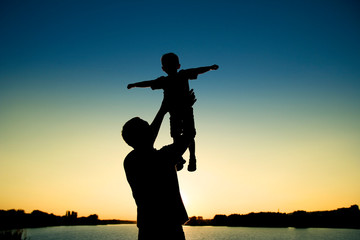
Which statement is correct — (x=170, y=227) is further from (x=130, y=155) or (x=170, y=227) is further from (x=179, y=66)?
(x=179, y=66)

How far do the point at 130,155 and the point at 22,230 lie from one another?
25.9 meters

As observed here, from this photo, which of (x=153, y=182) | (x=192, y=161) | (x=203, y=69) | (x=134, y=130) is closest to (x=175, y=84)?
(x=203, y=69)

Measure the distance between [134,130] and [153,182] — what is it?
522 mm

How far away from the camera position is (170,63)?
429cm

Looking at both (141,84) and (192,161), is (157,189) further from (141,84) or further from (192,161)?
(192,161)

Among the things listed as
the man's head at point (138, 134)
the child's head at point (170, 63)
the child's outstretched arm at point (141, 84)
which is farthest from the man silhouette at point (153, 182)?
the child's head at point (170, 63)

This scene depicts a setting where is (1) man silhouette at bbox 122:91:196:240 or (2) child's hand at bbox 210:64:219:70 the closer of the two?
(1) man silhouette at bbox 122:91:196:240

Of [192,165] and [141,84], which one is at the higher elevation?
[141,84]

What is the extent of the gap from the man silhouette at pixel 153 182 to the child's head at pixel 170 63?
7.40 feet

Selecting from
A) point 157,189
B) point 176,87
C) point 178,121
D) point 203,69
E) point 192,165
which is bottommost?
point 157,189

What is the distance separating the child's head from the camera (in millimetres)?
4285

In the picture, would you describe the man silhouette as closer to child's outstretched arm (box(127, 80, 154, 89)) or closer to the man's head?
the man's head

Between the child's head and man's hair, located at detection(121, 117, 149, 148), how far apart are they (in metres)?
2.25

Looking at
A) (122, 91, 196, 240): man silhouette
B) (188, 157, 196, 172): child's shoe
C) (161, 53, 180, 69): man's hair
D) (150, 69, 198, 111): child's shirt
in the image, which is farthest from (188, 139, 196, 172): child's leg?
(122, 91, 196, 240): man silhouette
